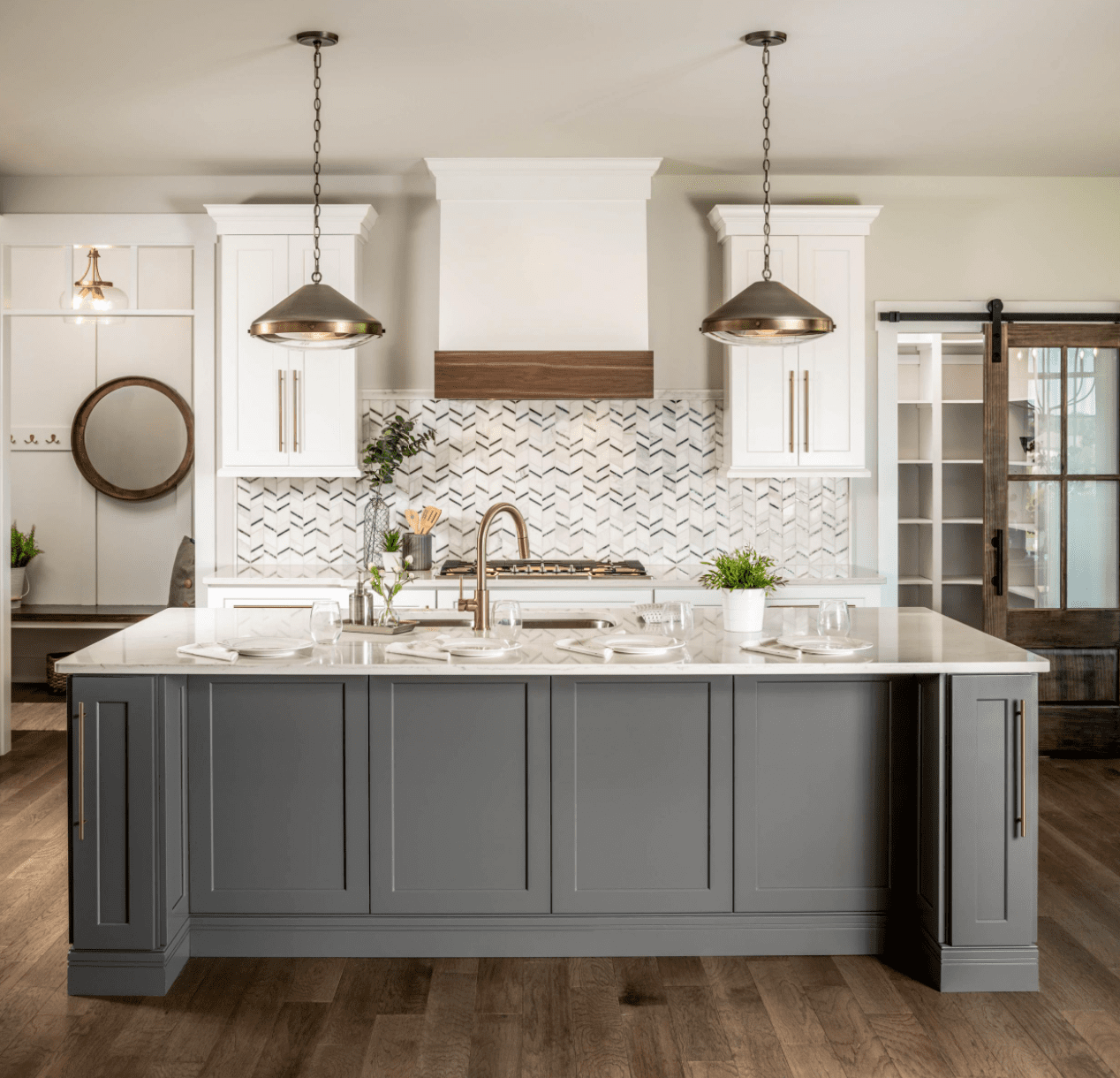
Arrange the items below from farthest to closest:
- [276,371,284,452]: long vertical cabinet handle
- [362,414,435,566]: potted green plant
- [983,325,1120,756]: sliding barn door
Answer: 1. [983,325,1120,756]: sliding barn door
2. [362,414,435,566]: potted green plant
3. [276,371,284,452]: long vertical cabinet handle

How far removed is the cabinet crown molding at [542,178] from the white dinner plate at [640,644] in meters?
2.70

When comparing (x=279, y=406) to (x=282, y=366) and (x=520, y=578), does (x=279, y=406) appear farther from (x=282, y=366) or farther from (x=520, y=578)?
(x=520, y=578)

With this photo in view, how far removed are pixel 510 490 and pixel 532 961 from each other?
110 inches

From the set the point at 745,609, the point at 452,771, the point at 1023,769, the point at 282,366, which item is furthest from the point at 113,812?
the point at 282,366

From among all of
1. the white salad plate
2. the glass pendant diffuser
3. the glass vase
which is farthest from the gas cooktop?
the glass pendant diffuser

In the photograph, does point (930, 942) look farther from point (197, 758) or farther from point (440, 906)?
point (197, 758)

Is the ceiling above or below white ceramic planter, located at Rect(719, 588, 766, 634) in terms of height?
above

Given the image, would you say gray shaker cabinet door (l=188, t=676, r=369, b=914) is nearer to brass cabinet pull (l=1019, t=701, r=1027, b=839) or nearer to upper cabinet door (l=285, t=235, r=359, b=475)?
brass cabinet pull (l=1019, t=701, r=1027, b=839)

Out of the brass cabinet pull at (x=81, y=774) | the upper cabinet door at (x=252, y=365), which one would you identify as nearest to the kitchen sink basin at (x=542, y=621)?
the brass cabinet pull at (x=81, y=774)

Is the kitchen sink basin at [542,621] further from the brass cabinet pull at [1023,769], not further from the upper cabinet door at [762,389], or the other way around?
the upper cabinet door at [762,389]

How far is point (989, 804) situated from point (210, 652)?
2.09 metres

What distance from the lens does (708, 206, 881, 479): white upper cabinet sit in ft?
16.7

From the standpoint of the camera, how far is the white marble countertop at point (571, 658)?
110 inches

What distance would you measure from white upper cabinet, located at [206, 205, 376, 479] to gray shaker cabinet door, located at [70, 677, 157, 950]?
234 centimetres
